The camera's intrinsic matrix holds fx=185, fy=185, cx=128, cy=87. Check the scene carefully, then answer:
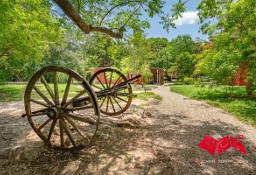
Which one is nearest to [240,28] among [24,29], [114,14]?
[114,14]

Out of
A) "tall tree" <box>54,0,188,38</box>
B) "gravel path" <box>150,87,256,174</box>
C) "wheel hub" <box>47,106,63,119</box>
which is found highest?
"tall tree" <box>54,0,188,38</box>

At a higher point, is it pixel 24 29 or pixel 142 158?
pixel 24 29

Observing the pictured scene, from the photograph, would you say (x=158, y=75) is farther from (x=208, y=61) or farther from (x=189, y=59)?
(x=208, y=61)

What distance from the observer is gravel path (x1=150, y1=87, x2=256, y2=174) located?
10.00 feet

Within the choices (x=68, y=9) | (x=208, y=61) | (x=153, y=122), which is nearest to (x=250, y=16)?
(x=208, y=61)

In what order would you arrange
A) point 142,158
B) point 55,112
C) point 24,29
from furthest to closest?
1. point 24,29
2. point 142,158
3. point 55,112

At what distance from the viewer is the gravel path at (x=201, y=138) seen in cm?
305

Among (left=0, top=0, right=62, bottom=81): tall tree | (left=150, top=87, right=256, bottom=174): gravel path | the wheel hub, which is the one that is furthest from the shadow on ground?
(left=0, top=0, right=62, bottom=81): tall tree

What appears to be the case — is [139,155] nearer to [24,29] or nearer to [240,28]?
[24,29]

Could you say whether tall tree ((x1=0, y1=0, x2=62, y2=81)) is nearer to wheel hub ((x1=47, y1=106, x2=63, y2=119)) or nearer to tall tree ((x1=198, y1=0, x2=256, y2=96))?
wheel hub ((x1=47, y1=106, x2=63, y2=119))

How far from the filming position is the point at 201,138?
4.44m

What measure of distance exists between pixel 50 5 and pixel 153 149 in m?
5.37

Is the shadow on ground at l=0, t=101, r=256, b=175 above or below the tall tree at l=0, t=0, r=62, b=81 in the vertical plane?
below

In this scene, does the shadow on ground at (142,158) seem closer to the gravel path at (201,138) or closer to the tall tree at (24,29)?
the gravel path at (201,138)
